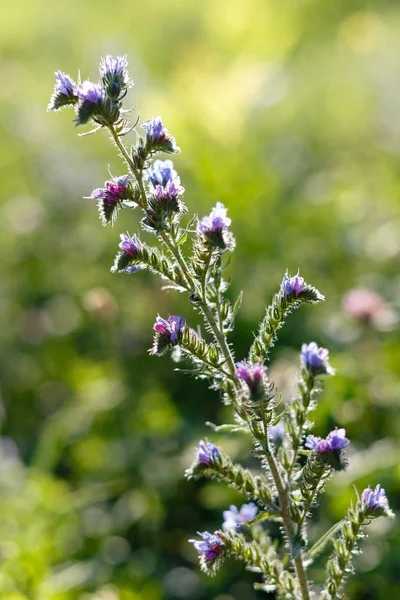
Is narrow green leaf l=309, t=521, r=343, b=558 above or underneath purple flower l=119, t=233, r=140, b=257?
underneath

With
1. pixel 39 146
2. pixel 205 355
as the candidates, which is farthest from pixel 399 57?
pixel 205 355

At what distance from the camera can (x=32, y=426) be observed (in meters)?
4.48

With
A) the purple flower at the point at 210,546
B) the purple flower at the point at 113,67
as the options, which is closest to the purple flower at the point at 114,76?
the purple flower at the point at 113,67

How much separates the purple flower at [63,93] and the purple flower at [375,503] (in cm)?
109

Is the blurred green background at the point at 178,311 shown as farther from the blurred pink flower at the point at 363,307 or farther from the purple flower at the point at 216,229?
the purple flower at the point at 216,229

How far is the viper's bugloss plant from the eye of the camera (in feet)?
5.32

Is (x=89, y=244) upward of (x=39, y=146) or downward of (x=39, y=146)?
downward

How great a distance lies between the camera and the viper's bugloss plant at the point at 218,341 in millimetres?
1621

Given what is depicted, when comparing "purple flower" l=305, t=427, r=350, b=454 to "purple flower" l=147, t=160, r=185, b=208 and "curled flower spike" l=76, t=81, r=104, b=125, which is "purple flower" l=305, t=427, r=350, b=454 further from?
"curled flower spike" l=76, t=81, r=104, b=125

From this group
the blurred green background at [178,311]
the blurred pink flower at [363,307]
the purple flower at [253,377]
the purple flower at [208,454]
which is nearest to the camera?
the purple flower at [253,377]

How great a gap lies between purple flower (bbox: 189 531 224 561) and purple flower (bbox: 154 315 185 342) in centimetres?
45

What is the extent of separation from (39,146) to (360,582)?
18.0 ft

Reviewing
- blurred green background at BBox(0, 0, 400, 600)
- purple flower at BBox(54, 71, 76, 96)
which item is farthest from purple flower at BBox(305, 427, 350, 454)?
blurred green background at BBox(0, 0, 400, 600)

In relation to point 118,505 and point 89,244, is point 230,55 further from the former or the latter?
point 118,505
